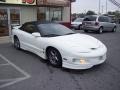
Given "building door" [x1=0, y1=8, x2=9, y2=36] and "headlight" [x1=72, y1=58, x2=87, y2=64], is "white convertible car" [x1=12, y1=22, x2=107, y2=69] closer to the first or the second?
"headlight" [x1=72, y1=58, x2=87, y2=64]

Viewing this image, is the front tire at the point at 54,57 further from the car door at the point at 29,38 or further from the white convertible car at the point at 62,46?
the car door at the point at 29,38

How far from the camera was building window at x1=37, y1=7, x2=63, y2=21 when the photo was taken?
17359mm

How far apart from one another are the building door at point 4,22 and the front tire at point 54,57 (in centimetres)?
823

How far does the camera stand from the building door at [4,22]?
47.3ft

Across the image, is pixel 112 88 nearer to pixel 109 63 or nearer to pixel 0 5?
pixel 109 63

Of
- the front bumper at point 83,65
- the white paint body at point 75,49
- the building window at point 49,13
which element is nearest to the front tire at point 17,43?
the white paint body at point 75,49

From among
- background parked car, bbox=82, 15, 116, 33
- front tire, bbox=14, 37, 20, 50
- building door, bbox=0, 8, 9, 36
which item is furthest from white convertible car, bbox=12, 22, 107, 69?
background parked car, bbox=82, 15, 116, 33

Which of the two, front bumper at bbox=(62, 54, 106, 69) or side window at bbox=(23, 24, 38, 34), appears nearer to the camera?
front bumper at bbox=(62, 54, 106, 69)

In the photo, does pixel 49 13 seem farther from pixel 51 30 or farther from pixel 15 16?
pixel 51 30

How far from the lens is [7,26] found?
14.9 metres

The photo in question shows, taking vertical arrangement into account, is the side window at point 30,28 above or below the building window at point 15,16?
below

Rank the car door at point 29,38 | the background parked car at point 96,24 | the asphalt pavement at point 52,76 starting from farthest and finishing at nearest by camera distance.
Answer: the background parked car at point 96,24, the car door at point 29,38, the asphalt pavement at point 52,76

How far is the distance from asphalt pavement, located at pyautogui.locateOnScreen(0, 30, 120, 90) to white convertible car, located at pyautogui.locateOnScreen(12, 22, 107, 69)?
270mm

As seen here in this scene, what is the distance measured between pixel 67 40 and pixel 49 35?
903 millimetres
